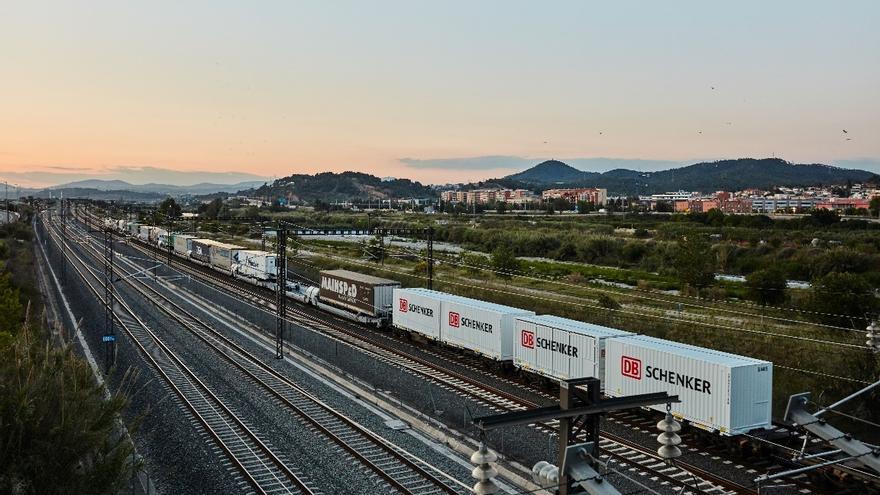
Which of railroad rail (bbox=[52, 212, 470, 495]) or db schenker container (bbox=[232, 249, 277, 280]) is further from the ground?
db schenker container (bbox=[232, 249, 277, 280])

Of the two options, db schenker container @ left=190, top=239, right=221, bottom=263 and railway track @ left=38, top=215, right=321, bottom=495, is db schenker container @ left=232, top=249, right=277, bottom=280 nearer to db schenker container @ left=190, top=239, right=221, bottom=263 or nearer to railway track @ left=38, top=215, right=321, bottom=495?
db schenker container @ left=190, top=239, right=221, bottom=263

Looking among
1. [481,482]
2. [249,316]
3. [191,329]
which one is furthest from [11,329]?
[481,482]

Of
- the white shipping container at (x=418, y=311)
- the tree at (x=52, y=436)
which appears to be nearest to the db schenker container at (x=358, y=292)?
the white shipping container at (x=418, y=311)

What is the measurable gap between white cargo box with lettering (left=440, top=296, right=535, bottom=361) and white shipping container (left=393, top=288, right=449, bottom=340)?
571 mm

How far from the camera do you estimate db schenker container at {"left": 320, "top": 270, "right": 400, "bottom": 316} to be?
1560 inches

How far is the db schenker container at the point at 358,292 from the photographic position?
130ft

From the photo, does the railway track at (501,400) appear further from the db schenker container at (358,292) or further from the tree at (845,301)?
the tree at (845,301)

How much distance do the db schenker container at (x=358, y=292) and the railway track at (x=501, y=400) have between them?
4.74ft

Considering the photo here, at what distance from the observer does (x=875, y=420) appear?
22.8m

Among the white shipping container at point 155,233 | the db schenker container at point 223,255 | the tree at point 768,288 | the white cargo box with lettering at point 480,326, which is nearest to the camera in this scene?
the white cargo box with lettering at point 480,326

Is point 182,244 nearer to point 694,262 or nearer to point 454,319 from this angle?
point 694,262

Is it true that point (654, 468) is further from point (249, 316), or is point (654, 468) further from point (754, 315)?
point (249, 316)

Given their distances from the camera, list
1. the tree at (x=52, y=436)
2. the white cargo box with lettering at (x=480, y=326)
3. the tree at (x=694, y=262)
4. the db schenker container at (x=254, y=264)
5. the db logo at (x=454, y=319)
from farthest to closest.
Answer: the db schenker container at (x=254, y=264) → the tree at (x=694, y=262) → the db logo at (x=454, y=319) → the white cargo box with lettering at (x=480, y=326) → the tree at (x=52, y=436)

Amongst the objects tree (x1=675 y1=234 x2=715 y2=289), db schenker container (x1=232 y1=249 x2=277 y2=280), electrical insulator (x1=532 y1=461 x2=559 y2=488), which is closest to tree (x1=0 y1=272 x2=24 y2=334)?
db schenker container (x1=232 y1=249 x2=277 y2=280)
